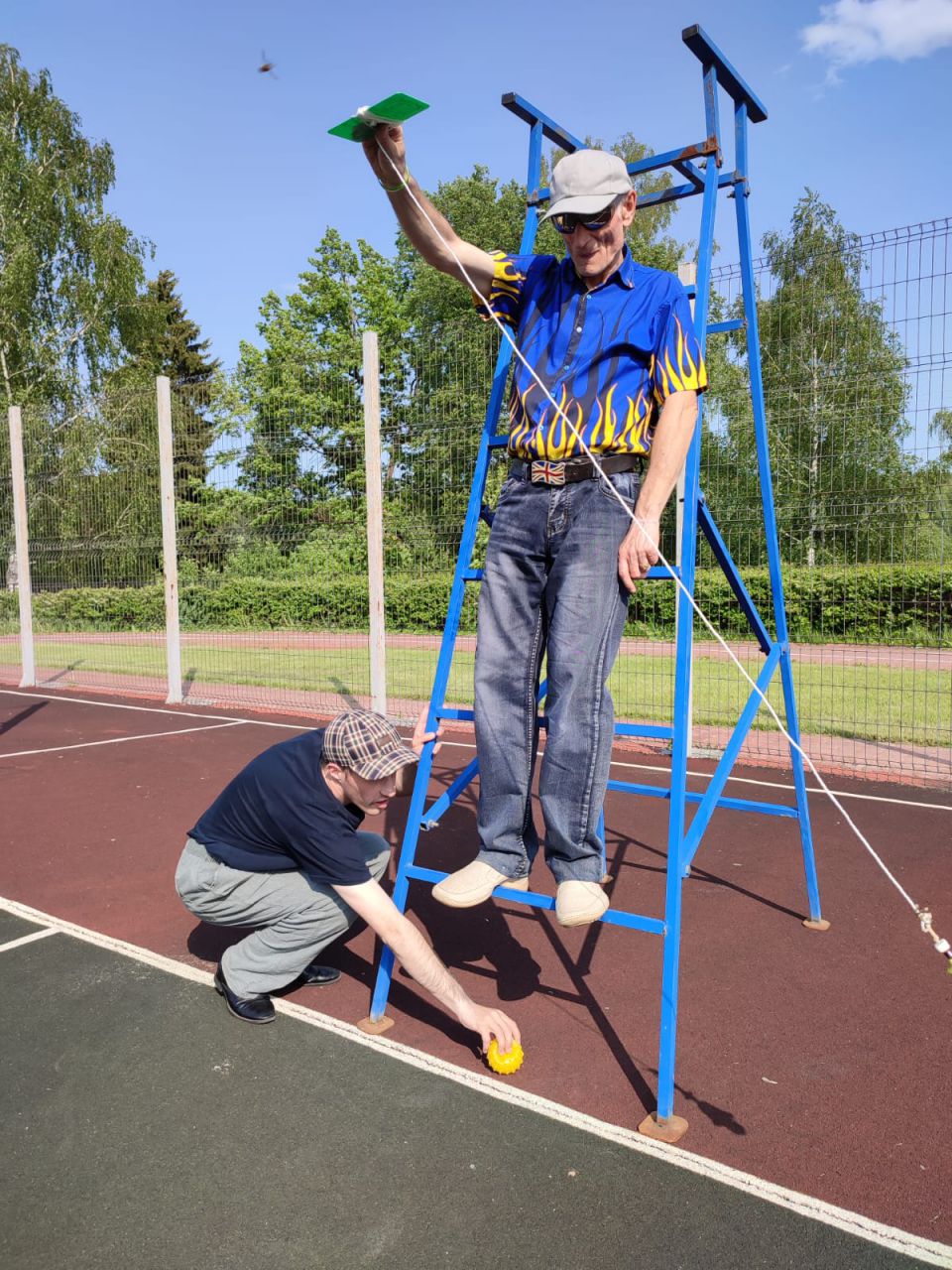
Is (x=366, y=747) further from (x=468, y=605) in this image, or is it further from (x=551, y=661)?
(x=468, y=605)

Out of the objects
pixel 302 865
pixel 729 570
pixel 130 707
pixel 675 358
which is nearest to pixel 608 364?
pixel 675 358

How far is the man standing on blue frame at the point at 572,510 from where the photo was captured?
9.00 feet

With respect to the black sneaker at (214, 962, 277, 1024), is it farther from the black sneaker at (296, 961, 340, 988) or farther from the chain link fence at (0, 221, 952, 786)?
the chain link fence at (0, 221, 952, 786)

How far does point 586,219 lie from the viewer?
2.87 m

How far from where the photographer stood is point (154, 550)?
40.5 feet

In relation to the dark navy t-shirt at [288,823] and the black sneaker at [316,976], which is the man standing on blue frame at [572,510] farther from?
the black sneaker at [316,976]

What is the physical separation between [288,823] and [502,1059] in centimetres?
98

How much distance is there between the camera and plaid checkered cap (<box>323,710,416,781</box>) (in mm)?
2961

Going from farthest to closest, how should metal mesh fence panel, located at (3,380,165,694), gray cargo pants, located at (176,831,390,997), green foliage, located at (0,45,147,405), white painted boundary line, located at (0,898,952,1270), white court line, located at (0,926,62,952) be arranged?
1. green foliage, located at (0,45,147,405)
2. metal mesh fence panel, located at (3,380,165,694)
3. white court line, located at (0,926,62,952)
4. gray cargo pants, located at (176,831,390,997)
5. white painted boundary line, located at (0,898,952,1270)

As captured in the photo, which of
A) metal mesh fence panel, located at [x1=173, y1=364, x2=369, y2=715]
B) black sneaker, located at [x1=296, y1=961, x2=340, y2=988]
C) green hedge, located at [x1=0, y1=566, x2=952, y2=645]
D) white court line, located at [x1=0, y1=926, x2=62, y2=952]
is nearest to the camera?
black sneaker, located at [x1=296, y1=961, x2=340, y2=988]

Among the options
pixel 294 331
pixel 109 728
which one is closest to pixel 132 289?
pixel 294 331

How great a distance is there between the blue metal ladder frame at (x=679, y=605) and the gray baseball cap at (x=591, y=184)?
43cm

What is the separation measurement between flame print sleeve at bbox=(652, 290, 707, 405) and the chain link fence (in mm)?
4273

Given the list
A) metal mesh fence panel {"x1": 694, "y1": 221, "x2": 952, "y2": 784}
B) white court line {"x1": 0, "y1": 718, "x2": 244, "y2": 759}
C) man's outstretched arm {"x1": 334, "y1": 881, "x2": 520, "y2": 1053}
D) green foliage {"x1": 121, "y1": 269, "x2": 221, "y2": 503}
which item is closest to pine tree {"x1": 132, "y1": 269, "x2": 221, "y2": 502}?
green foliage {"x1": 121, "y1": 269, "x2": 221, "y2": 503}
